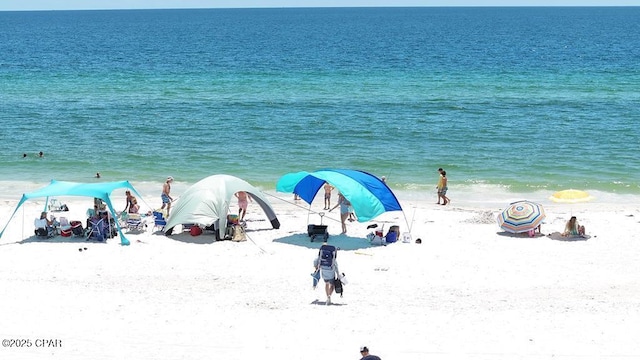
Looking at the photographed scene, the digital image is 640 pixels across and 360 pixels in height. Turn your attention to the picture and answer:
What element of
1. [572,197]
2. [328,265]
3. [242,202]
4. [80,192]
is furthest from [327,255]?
[572,197]

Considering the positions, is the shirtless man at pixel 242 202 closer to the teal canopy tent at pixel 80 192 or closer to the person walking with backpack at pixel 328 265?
the teal canopy tent at pixel 80 192

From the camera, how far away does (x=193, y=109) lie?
4428 cm

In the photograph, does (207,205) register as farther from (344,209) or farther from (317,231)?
(344,209)

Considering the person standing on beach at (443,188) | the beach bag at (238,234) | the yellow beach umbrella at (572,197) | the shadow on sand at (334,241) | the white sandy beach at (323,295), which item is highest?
the person standing on beach at (443,188)

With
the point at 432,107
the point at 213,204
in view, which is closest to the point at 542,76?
the point at 432,107

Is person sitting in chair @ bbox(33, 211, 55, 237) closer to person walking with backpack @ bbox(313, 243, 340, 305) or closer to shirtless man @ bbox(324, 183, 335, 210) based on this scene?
shirtless man @ bbox(324, 183, 335, 210)

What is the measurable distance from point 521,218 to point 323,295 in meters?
6.98

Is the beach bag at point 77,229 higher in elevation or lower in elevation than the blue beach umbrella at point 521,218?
lower

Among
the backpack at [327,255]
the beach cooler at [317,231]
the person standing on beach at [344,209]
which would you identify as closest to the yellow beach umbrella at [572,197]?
the person standing on beach at [344,209]

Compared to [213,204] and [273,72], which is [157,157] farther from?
[273,72]

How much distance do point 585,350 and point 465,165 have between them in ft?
60.7

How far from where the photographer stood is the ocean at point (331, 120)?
30609mm

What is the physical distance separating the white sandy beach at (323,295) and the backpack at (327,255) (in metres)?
0.85

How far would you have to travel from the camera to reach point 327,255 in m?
14.9
